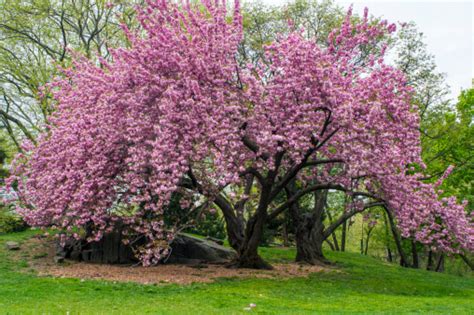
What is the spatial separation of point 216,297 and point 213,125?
5.57 meters

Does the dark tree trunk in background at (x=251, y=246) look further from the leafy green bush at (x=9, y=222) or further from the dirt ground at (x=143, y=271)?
the leafy green bush at (x=9, y=222)

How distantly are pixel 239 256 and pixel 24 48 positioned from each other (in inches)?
1061

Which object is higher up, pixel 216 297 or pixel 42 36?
pixel 42 36

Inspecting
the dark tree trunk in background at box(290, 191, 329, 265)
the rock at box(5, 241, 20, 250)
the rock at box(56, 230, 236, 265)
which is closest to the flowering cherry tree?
the rock at box(56, 230, 236, 265)

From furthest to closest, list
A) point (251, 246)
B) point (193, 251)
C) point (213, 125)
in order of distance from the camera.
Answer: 1. point (193, 251)
2. point (251, 246)
3. point (213, 125)

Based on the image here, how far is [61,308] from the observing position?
10.8m

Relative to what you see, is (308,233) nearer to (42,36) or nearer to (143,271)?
(143,271)

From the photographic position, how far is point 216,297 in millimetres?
13242

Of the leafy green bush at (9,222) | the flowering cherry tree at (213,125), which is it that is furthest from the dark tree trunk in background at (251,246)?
the leafy green bush at (9,222)

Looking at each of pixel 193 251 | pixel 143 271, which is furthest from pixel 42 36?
pixel 143 271

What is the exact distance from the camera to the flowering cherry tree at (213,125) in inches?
593

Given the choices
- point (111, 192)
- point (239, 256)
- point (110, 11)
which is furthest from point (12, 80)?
point (239, 256)

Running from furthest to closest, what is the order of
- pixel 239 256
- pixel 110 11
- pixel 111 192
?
pixel 110 11 → pixel 239 256 → pixel 111 192

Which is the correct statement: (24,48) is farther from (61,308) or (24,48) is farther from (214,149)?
(61,308)
